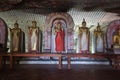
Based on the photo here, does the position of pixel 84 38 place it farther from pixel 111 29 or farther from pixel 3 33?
pixel 3 33

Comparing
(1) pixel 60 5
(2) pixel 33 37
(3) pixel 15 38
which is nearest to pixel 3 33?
(3) pixel 15 38

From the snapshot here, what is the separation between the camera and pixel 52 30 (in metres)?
10.9

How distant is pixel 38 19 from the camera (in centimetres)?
1209

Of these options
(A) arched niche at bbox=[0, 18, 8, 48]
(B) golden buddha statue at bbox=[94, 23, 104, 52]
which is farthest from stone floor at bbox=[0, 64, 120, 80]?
(B) golden buddha statue at bbox=[94, 23, 104, 52]

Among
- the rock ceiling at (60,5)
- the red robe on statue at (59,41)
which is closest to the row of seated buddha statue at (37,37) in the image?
the red robe on statue at (59,41)

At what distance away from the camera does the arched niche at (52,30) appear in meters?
10.5

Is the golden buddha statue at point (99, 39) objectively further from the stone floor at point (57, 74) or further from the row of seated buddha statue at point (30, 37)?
the stone floor at point (57, 74)

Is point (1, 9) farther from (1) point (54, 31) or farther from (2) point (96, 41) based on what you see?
(2) point (96, 41)

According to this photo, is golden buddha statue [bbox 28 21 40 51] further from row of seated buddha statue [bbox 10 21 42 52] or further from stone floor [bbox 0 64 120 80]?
stone floor [bbox 0 64 120 80]

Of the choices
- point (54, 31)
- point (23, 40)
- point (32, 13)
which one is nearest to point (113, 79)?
point (54, 31)

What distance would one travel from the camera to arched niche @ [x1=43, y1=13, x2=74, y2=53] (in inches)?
415

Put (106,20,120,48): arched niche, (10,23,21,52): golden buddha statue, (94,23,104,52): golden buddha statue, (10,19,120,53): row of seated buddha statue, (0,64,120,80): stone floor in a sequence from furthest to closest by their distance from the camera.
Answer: (106,20,120,48): arched niche
(94,23,104,52): golden buddha statue
(10,23,21,52): golden buddha statue
(10,19,120,53): row of seated buddha statue
(0,64,120,80): stone floor

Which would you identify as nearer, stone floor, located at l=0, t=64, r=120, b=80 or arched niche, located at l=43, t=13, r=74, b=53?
stone floor, located at l=0, t=64, r=120, b=80

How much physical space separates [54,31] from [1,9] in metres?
3.29
